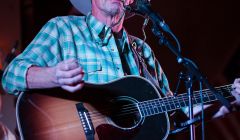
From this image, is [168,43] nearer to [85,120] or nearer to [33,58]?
[85,120]

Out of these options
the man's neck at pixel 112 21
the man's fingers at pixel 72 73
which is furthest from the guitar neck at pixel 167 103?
the man's neck at pixel 112 21

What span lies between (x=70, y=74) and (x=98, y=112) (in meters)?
0.39

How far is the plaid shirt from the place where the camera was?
165cm

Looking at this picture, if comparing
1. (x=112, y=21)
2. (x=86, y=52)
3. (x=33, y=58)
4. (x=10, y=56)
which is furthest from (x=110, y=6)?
(x=10, y=56)

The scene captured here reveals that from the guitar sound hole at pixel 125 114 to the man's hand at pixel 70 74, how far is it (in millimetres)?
373

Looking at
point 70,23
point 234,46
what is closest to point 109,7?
point 70,23

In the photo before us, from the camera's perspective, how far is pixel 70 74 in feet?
3.90

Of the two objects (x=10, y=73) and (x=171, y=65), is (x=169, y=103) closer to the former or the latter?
(x=10, y=73)

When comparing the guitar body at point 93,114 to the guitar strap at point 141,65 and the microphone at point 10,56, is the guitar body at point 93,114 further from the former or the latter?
the microphone at point 10,56

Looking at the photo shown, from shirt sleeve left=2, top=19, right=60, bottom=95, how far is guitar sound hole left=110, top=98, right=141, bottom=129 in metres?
0.41

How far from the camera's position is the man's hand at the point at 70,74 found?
119cm

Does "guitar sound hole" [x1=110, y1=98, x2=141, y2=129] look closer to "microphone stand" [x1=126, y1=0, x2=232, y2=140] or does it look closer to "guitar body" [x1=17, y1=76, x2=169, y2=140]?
"guitar body" [x1=17, y1=76, x2=169, y2=140]

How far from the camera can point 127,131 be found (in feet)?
5.08

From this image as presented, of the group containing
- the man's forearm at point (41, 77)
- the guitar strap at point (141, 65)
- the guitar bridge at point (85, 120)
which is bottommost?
the guitar bridge at point (85, 120)
